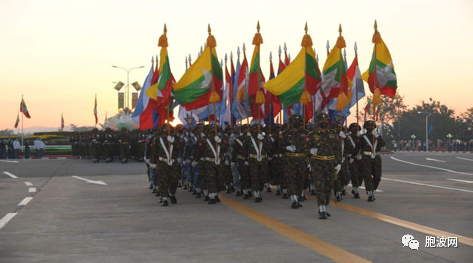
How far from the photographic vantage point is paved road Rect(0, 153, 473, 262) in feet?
25.1

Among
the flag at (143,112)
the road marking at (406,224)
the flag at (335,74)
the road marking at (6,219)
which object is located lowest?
the road marking at (6,219)

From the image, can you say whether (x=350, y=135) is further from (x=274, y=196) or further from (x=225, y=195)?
(x=225, y=195)

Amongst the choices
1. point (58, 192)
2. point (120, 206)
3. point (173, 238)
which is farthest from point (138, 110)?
point (173, 238)

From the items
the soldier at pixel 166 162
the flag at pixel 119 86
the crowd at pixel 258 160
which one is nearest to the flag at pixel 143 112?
the crowd at pixel 258 160

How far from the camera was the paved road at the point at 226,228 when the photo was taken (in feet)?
25.1

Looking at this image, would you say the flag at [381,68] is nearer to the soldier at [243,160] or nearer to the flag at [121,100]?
the soldier at [243,160]

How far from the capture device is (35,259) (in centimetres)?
752

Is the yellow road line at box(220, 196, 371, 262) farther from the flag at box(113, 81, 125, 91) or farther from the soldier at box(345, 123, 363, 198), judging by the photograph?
the flag at box(113, 81, 125, 91)

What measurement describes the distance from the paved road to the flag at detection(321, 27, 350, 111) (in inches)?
124

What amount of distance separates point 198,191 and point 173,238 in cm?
651

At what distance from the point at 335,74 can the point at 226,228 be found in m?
7.95

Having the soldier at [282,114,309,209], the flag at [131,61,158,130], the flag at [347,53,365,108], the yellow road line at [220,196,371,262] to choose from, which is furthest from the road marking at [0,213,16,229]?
the flag at [347,53,365,108]

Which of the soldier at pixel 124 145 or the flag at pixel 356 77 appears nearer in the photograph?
the flag at pixel 356 77

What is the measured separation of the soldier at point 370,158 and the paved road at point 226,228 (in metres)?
0.47
